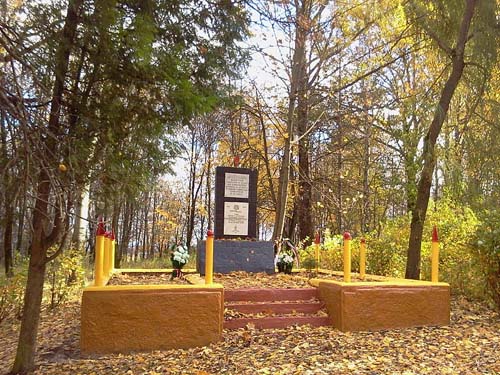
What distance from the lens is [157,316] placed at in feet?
17.7

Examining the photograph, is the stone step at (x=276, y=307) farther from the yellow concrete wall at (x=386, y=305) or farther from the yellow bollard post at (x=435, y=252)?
the yellow bollard post at (x=435, y=252)

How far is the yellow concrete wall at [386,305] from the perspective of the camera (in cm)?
604

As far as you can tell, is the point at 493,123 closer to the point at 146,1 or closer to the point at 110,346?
the point at 146,1

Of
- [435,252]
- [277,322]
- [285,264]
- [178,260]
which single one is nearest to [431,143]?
[435,252]

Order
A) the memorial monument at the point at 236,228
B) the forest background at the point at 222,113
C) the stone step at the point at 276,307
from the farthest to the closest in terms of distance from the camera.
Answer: the memorial monument at the point at 236,228
the stone step at the point at 276,307
the forest background at the point at 222,113

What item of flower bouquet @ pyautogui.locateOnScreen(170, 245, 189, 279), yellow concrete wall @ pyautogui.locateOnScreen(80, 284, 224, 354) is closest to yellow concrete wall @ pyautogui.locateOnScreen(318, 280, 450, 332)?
yellow concrete wall @ pyautogui.locateOnScreen(80, 284, 224, 354)

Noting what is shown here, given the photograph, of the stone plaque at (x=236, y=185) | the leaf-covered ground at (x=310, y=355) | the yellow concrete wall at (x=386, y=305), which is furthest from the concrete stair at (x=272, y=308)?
the stone plaque at (x=236, y=185)

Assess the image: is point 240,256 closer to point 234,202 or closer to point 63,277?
point 234,202

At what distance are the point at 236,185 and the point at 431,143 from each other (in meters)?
3.92

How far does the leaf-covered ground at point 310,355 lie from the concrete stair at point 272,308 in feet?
0.56

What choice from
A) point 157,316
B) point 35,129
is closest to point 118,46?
point 35,129

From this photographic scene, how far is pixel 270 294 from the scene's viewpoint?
672 centimetres

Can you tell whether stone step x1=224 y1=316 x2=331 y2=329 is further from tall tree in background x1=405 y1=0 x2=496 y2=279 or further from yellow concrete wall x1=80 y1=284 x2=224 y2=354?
tall tree in background x1=405 y1=0 x2=496 y2=279

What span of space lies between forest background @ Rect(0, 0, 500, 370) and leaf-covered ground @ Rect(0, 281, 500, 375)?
87cm
